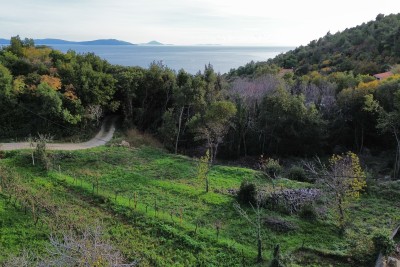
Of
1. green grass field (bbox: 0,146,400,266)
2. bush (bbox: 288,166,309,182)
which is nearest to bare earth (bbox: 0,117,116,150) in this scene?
green grass field (bbox: 0,146,400,266)

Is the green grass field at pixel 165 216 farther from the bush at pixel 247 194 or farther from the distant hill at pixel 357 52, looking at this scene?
the distant hill at pixel 357 52

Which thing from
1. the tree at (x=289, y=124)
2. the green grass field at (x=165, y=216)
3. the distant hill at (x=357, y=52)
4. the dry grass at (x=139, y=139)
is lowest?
the green grass field at (x=165, y=216)

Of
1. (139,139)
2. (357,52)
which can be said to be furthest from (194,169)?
(357,52)

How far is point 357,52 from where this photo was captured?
197 feet

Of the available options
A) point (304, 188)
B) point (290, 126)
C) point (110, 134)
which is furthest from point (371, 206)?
point (110, 134)

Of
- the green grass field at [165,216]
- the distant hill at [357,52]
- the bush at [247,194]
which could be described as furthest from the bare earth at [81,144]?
the distant hill at [357,52]

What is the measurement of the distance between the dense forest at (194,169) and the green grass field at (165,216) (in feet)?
0.28

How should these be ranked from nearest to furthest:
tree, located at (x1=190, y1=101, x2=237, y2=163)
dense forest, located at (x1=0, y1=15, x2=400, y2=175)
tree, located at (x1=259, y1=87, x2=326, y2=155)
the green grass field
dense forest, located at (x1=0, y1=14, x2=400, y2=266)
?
the green grass field
dense forest, located at (x1=0, y1=14, x2=400, y2=266)
tree, located at (x1=190, y1=101, x2=237, y2=163)
dense forest, located at (x1=0, y1=15, x2=400, y2=175)
tree, located at (x1=259, y1=87, x2=326, y2=155)

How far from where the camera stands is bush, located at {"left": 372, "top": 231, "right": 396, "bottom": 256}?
1552 cm

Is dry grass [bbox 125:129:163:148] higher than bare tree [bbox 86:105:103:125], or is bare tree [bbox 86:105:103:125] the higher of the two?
bare tree [bbox 86:105:103:125]

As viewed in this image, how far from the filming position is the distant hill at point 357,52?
2120 inches

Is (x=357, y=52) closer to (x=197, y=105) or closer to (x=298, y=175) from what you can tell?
(x=197, y=105)

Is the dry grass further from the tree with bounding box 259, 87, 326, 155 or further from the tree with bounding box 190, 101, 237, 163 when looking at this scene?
the tree with bounding box 259, 87, 326, 155

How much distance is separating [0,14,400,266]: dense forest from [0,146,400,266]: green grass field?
85 millimetres
